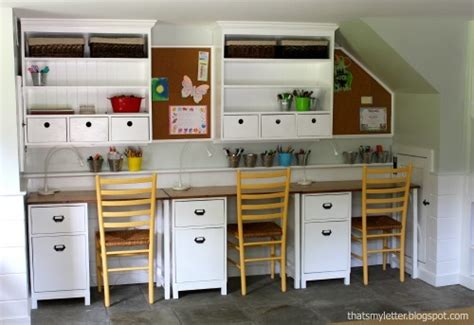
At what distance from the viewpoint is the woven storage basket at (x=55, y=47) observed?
4.95 m

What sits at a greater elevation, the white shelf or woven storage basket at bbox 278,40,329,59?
woven storage basket at bbox 278,40,329,59

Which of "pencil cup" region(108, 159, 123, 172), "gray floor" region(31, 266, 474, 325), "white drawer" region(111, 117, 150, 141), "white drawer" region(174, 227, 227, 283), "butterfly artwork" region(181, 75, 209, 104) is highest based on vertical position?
"butterfly artwork" region(181, 75, 209, 104)

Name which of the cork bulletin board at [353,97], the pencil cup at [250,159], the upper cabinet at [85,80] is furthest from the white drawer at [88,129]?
the cork bulletin board at [353,97]

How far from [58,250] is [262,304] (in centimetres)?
151

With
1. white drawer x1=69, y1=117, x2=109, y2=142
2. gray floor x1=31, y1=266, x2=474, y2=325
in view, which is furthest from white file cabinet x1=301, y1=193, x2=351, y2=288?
white drawer x1=69, y1=117, x2=109, y2=142

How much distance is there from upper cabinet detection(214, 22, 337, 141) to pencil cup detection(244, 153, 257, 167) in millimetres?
222

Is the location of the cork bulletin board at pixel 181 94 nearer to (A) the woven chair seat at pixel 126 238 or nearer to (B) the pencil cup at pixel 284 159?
(B) the pencil cup at pixel 284 159

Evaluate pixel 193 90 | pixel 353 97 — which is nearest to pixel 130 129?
pixel 193 90

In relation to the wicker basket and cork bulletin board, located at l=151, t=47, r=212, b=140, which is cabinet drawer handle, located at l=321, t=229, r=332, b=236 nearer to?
cork bulletin board, located at l=151, t=47, r=212, b=140

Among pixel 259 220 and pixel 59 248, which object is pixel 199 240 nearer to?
pixel 259 220

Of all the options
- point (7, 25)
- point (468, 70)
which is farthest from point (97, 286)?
point (468, 70)

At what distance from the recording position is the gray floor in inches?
185

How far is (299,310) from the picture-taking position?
192 inches

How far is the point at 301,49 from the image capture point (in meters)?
5.41
